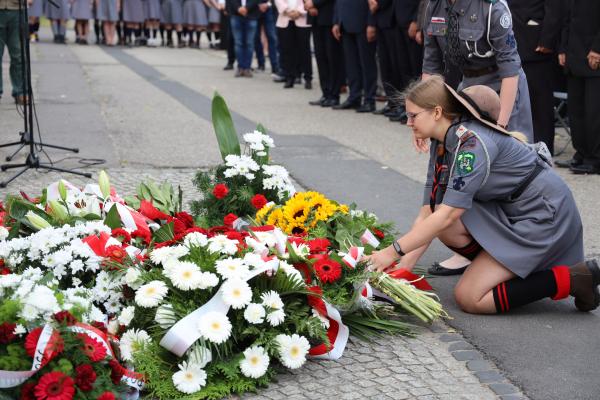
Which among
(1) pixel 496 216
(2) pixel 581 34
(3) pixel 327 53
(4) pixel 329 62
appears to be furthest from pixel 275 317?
(3) pixel 327 53

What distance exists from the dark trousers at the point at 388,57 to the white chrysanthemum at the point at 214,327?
826 cm

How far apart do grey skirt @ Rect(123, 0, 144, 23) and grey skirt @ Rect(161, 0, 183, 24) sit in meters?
0.60

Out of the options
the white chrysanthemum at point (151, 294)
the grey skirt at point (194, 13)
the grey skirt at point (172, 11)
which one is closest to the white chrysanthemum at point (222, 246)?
the white chrysanthemum at point (151, 294)

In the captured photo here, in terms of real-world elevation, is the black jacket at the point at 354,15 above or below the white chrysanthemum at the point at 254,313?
above

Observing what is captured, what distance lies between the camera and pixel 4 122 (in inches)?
403

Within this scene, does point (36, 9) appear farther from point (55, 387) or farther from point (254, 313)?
point (55, 387)

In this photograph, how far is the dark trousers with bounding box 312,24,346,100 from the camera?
13.0 m

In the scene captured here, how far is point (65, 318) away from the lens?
10.8 feet

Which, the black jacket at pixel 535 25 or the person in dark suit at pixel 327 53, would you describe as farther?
the person in dark suit at pixel 327 53

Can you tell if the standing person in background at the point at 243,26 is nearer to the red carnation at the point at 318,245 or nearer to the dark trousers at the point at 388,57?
the dark trousers at the point at 388,57

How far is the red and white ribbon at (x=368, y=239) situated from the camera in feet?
16.0

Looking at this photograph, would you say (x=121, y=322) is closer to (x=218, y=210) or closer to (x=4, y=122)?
(x=218, y=210)

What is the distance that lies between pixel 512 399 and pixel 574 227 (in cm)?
131

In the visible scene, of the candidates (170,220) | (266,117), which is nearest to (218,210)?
(170,220)
